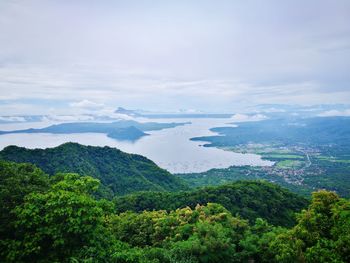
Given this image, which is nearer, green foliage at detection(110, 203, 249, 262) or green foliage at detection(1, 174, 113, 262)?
green foliage at detection(1, 174, 113, 262)

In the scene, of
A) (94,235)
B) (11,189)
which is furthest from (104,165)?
(94,235)

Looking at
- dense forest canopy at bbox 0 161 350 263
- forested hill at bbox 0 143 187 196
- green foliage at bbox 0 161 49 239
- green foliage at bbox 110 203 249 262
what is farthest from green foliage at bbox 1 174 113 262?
forested hill at bbox 0 143 187 196

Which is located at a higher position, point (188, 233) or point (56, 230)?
point (56, 230)

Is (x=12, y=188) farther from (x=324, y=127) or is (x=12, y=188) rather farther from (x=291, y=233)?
(x=324, y=127)

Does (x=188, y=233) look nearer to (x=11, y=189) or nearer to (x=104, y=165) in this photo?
(x=11, y=189)

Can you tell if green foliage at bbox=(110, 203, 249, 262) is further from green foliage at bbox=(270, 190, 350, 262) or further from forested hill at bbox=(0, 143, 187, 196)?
forested hill at bbox=(0, 143, 187, 196)

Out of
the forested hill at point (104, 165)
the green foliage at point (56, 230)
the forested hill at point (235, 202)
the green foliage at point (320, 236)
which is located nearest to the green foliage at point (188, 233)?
the green foliage at point (320, 236)

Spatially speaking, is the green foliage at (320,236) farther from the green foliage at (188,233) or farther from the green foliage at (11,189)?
the green foliage at (11,189)
